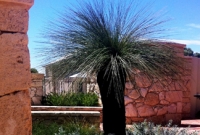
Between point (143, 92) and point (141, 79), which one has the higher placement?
point (141, 79)

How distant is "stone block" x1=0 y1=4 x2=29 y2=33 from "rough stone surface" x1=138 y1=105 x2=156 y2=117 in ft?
20.1

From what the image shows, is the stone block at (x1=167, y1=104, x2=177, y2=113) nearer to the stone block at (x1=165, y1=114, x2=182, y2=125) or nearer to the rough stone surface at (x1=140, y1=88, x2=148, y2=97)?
the stone block at (x1=165, y1=114, x2=182, y2=125)

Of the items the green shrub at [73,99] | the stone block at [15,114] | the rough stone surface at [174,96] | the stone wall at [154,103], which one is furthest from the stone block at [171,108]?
the stone block at [15,114]

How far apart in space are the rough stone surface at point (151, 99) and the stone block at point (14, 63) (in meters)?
6.15

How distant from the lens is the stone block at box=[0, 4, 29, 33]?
1.20 m

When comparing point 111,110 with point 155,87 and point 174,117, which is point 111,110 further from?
point 174,117

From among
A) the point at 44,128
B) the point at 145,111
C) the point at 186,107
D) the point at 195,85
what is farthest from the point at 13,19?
the point at 195,85

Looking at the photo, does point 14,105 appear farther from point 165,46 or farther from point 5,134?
point 165,46

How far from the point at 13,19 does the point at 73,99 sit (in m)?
6.78

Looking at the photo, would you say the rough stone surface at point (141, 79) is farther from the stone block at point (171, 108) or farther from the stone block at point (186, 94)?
the stone block at point (186, 94)

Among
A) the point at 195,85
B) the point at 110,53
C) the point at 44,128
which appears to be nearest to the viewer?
the point at 110,53

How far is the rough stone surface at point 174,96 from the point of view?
24.5 ft

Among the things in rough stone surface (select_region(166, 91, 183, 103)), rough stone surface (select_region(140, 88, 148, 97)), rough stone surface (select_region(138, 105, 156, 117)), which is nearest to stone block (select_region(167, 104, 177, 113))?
rough stone surface (select_region(166, 91, 183, 103))

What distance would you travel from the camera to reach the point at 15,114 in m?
1.24
